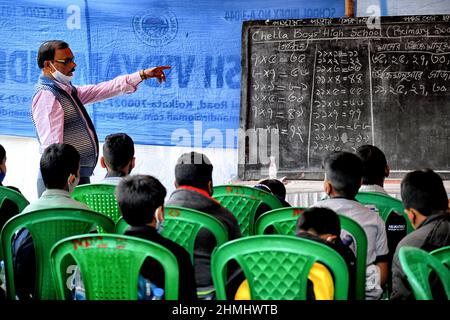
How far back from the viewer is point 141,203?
2318mm

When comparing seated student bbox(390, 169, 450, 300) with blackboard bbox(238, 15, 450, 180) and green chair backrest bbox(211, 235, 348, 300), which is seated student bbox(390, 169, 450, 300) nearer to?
green chair backrest bbox(211, 235, 348, 300)

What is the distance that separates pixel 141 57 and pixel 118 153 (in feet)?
8.45

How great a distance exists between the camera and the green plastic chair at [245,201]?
10.7 feet

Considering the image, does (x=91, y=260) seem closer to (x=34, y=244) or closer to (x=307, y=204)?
(x=34, y=244)

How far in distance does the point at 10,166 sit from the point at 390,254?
4.21 m

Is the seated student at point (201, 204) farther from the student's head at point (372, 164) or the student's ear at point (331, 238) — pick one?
the student's head at point (372, 164)

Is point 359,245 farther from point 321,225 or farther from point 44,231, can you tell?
point 44,231

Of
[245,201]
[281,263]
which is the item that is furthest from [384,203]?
[281,263]

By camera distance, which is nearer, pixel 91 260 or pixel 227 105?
pixel 91 260

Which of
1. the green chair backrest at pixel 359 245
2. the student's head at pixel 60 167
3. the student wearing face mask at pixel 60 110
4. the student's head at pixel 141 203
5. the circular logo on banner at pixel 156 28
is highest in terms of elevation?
the circular logo on banner at pixel 156 28

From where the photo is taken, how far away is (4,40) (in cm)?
606

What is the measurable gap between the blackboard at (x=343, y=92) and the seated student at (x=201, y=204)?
7.70ft

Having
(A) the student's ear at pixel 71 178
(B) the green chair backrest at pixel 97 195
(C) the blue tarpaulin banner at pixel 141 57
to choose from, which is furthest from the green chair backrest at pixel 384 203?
(C) the blue tarpaulin banner at pixel 141 57
